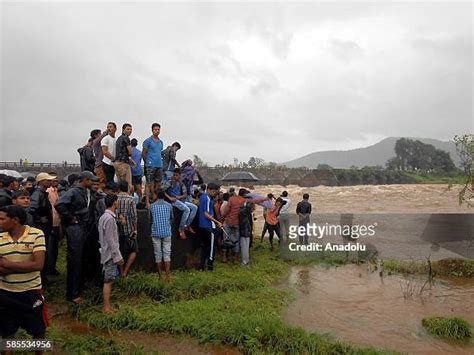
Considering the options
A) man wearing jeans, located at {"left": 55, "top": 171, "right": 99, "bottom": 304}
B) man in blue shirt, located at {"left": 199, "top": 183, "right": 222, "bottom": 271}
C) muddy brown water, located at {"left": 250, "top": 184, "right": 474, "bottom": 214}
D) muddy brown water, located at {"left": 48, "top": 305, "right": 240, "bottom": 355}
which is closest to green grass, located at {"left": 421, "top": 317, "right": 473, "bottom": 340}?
muddy brown water, located at {"left": 48, "top": 305, "right": 240, "bottom": 355}

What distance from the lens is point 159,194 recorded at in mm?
6805

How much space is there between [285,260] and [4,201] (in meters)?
7.37

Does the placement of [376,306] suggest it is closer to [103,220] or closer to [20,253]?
[103,220]

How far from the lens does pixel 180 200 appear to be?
26.3 feet

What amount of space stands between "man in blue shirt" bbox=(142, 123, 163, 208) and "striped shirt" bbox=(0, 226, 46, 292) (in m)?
4.53

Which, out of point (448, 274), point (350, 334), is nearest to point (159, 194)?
point (350, 334)

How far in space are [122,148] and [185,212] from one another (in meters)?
1.87

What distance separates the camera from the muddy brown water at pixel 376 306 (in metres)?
5.40

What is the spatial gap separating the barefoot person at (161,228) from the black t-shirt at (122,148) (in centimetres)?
140

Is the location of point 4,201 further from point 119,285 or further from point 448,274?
point 448,274

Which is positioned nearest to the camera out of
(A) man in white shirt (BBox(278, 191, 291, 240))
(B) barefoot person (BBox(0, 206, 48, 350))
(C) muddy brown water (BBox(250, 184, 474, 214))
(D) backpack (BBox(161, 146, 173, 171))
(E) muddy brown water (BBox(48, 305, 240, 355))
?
(B) barefoot person (BBox(0, 206, 48, 350))

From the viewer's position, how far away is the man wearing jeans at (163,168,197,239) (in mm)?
7664

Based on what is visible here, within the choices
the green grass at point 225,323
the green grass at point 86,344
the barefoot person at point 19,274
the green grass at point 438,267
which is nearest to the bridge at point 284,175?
the green grass at point 438,267

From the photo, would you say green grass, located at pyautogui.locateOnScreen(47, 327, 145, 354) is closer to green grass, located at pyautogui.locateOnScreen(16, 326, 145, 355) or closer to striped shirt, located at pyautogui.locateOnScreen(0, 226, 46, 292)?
green grass, located at pyautogui.locateOnScreen(16, 326, 145, 355)
